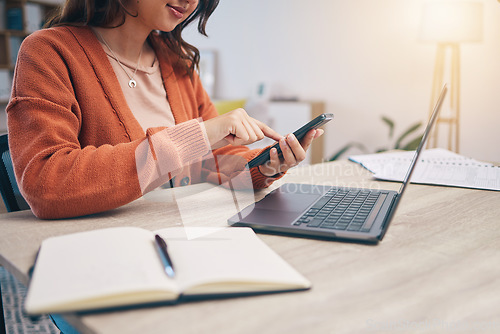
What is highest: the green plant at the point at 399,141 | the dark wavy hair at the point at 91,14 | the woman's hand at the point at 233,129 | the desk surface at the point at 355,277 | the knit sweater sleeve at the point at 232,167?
the dark wavy hair at the point at 91,14

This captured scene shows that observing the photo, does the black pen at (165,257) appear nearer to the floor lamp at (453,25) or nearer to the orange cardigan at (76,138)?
the orange cardigan at (76,138)

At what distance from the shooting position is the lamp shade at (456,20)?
2.28 m

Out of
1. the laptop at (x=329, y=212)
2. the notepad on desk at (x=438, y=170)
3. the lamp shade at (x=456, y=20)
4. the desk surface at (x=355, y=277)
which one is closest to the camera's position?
the desk surface at (x=355, y=277)

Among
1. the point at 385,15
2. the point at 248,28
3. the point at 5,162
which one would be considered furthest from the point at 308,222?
the point at 248,28

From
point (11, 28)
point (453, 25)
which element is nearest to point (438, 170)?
point (453, 25)

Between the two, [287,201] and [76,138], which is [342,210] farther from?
[76,138]

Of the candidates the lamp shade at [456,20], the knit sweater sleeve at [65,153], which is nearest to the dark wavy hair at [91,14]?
the knit sweater sleeve at [65,153]

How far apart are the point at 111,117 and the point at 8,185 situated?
9.7 inches

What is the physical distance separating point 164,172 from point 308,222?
10.4 inches

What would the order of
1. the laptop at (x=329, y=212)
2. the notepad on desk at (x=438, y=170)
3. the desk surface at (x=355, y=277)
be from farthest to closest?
the notepad on desk at (x=438, y=170), the laptop at (x=329, y=212), the desk surface at (x=355, y=277)

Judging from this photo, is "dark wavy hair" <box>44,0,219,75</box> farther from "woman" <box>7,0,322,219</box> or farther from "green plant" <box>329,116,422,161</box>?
"green plant" <box>329,116,422,161</box>

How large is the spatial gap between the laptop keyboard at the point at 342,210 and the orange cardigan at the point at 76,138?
0.18m

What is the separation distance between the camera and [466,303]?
421 mm

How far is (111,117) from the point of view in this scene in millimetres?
922
